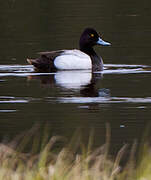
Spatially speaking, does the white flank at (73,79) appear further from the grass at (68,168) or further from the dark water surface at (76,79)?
the grass at (68,168)

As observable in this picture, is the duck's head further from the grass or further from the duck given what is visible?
the grass

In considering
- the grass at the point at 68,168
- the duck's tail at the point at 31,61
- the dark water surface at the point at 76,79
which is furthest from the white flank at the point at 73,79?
the grass at the point at 68,168

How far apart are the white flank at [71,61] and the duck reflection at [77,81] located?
32 centimetres

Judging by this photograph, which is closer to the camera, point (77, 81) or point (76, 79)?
point (77, 81)

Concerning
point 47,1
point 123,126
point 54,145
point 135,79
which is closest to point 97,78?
point 135,79

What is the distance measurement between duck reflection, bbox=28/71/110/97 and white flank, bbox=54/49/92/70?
323 millimetres

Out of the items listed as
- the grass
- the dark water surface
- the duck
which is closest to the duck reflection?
the dark water surface

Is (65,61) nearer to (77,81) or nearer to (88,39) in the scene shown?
(88,39)

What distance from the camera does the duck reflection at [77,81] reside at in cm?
1235

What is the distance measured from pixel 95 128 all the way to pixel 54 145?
90 cm

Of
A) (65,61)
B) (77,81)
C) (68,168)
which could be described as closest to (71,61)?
(65,61)

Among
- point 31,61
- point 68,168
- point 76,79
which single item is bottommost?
point 76,79

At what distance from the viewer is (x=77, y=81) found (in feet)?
44.9

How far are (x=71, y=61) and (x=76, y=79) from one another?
5.57 feet
